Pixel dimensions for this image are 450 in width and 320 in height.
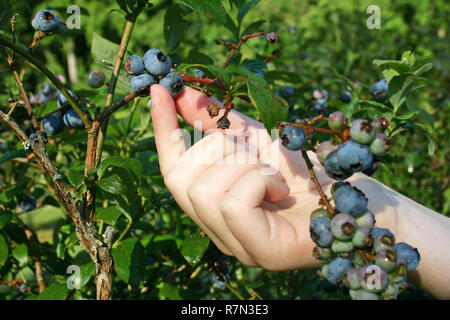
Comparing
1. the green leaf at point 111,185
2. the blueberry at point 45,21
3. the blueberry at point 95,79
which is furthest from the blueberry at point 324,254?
the blueberry at point 45,21

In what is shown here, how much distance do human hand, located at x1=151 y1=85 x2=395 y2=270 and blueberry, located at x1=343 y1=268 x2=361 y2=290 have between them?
21 cm

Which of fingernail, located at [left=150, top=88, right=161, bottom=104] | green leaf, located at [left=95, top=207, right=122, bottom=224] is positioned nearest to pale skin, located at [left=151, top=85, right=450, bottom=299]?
fingernail, located at [left=150, top=88, right=161, bottom=104]

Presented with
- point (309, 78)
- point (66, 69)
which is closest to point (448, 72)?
point (309, 78)

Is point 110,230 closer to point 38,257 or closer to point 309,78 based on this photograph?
point 38,257

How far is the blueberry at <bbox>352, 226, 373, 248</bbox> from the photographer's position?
2.60ft

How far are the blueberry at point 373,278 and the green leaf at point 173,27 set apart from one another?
3.51 feet

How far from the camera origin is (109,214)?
1321 mm

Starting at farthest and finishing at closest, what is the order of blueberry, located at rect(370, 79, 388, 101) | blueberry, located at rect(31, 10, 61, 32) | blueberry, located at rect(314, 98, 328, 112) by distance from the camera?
blueberry, located at rect(314, 98, 328, 112) < blueberry, located at rect(370, 79, 388, 101) < blueberry, located at rect(31, 10, 61, 32)

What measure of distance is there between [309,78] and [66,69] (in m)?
10.6

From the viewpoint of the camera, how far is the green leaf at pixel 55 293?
1269 mm

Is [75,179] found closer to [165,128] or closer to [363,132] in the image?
[165,128]

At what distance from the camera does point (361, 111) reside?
173 centimetres

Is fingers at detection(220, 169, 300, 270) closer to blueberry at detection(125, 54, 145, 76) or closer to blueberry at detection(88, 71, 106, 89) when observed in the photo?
blueberry at detection(125, 54, 145, 76)

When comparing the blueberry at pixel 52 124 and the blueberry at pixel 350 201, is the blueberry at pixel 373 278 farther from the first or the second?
the blueberry at pixel 52 124
